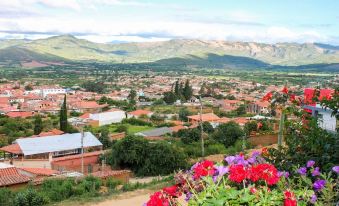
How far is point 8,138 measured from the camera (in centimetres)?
3047

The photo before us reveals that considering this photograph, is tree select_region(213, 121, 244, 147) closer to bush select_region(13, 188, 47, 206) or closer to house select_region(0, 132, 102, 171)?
house select_region(0, 132, 102, 171)

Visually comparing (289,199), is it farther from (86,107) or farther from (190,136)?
(86,107)

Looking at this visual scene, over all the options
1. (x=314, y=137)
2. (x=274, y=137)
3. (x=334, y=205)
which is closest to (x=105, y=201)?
(x=314, y=137)

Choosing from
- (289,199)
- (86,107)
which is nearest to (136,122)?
(86,107)

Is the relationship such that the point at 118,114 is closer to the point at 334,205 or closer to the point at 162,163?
the point at 162,163

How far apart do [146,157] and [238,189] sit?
597 inches

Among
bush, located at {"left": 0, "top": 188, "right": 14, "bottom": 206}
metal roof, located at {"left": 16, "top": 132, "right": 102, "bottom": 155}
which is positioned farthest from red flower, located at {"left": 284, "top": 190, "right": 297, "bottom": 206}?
metal roof, located at {"left": 16, "top": 132, "right": 102, "bottom": 155}

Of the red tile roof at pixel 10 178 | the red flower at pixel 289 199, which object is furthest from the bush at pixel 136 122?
the red flower at pixel 289 199

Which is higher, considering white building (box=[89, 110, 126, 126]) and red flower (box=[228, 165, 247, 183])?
red flower (box=[228, 165, 247, 183])

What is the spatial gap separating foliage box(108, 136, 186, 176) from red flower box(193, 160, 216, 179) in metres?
14.4

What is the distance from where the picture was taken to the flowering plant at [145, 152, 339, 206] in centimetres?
221

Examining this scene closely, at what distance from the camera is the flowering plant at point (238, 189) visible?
2.21m

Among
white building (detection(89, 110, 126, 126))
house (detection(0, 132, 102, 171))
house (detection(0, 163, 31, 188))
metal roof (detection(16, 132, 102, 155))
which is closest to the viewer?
house (detection(0, 163, 31, 188))

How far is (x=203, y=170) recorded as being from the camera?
2480mm
